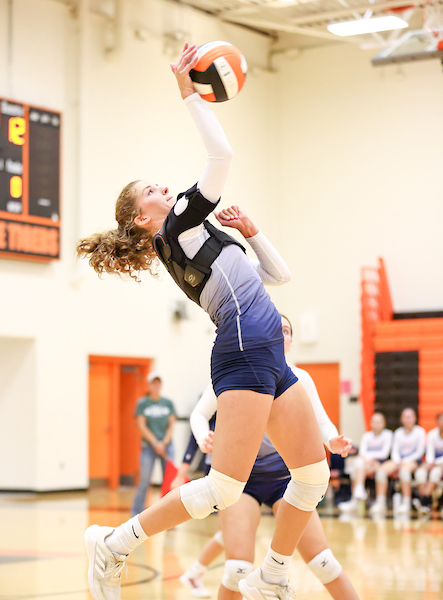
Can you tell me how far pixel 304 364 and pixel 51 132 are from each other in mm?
7128

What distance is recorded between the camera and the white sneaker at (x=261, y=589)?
3.38 meters

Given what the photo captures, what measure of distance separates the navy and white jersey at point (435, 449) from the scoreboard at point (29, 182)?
6388mm

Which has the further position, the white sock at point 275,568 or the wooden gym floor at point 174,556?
the wooden gym floor at point 174,556

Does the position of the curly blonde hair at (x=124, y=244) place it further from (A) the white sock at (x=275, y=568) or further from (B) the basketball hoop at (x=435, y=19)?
(B) the basketball hoop at (x=435, y=19)

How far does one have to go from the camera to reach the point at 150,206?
11.3 feet

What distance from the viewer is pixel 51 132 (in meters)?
13.2

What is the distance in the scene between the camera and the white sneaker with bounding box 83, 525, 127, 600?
123 inches

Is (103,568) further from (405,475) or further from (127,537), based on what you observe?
(405,475)

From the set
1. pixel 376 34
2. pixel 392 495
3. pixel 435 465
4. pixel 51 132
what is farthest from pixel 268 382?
pixel 376 34

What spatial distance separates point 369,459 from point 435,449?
3.20 feet

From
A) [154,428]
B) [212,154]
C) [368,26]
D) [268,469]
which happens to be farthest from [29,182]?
[212,154]

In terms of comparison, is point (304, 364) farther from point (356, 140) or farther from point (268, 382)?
point (268, 382)

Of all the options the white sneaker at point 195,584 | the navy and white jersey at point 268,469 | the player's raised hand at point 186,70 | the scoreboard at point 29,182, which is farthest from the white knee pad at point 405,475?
the player's raised hand at point 186,70

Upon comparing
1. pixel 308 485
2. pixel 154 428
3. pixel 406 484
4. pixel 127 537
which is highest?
pixel 308 485
